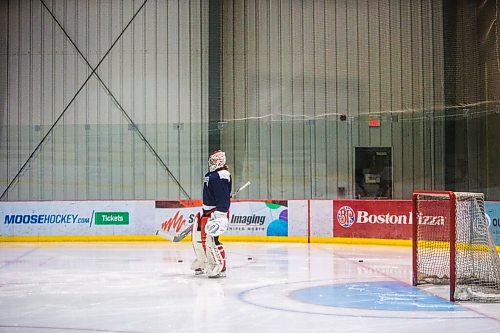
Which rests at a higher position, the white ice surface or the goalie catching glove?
the goalie catching glove

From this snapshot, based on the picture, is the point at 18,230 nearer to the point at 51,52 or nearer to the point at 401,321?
the point at 51,52

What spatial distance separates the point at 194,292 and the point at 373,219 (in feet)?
23.9

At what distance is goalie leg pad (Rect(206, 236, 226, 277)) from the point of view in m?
9.44

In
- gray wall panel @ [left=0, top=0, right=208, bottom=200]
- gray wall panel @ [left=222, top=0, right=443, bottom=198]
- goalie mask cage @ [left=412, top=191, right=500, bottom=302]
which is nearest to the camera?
goalie mask cage @ [left=412, top=191, right=500, bottom=302]

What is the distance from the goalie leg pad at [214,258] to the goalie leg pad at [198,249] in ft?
0.78

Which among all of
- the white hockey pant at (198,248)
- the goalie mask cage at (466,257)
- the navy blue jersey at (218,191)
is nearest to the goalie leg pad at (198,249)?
the white hockey pant at (198,248)

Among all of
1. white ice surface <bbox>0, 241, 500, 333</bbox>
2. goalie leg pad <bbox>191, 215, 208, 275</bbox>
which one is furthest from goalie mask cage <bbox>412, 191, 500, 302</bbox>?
goalie leg pad <bbox>191, 215, 208, 275</bbox>

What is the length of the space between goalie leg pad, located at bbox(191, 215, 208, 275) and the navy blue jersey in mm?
425

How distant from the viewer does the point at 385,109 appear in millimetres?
17688

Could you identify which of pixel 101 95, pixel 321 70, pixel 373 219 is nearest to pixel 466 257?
pixel 373 219

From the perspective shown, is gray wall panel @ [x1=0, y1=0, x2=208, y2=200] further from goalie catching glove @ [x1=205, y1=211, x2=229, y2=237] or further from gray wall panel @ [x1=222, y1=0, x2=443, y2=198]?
goalie catching glove @ [x1=205, y1=211, x2=229, y2=237]

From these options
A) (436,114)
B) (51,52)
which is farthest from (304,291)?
(51,52)

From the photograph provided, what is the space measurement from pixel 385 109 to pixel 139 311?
1182 cm

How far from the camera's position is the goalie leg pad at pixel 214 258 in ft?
31.0
